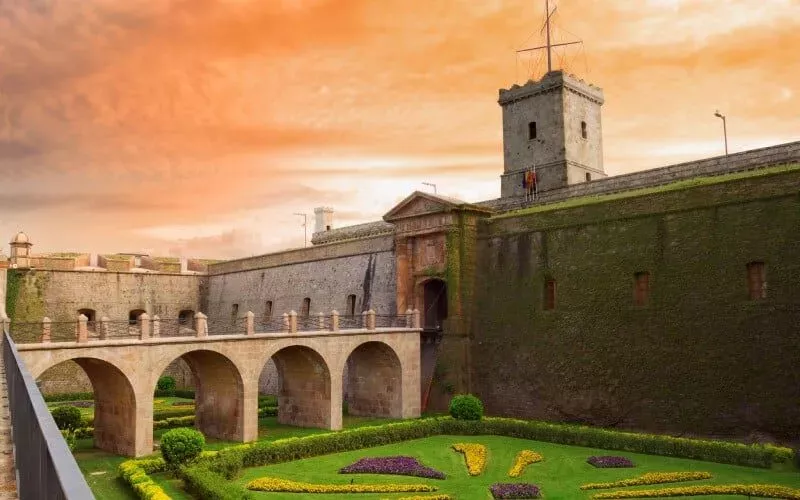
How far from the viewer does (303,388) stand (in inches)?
1125

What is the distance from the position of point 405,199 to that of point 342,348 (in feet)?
24.8

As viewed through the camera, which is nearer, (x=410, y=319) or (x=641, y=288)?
(x=641, y=288)

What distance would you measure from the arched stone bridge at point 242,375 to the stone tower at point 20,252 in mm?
16919

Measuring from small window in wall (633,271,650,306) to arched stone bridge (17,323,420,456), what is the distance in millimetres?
9352

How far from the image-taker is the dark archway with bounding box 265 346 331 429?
27594 millimetres

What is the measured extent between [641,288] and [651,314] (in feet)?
3.54

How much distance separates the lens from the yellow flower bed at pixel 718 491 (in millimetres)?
16833

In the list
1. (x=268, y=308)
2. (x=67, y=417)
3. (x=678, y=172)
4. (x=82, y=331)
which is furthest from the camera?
(x=268, y=308)

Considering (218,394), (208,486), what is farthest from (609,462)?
(218,394)

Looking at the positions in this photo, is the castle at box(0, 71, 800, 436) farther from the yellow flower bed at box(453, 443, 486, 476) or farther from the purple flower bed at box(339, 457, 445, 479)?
the purple flower bed at box(339, 457, 445, 479)

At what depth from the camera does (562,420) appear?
26281 mm

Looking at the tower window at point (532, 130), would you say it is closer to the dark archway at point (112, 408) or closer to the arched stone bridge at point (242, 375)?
the arched stone bridge at point (242, 375)

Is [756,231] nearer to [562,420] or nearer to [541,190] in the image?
[562,420]

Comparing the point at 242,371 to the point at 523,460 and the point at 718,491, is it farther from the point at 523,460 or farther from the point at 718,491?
the point at 718,491
